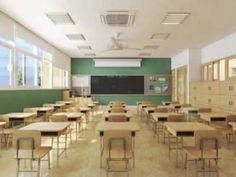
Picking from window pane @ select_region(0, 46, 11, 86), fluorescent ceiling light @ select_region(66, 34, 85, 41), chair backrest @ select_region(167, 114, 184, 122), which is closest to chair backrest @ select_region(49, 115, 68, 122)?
chair backrest @ select_region(167, 114, 184, 122)

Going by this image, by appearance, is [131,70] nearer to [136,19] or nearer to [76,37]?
[76,37]

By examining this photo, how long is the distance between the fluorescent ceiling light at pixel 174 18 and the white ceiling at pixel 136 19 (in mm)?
153

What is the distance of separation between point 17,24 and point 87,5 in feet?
10.5

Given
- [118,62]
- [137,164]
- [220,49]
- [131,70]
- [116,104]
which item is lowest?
[137,164]

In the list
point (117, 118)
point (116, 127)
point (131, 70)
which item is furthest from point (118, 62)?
point (116, 127)

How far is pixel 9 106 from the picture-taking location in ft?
27.3

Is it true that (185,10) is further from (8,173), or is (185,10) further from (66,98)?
(66,98)

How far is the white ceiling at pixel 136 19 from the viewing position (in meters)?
6.63

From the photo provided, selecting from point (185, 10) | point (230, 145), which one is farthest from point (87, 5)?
point (230, 145)

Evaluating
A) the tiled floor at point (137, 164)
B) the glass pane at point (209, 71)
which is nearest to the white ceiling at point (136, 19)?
the glass pane at point (209, 71)

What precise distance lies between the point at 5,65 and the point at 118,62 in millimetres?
10623

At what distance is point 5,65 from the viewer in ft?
28.0

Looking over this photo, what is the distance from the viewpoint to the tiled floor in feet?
15.4

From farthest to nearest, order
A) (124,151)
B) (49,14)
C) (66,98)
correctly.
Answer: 1. (66,98)
2. (49,14)
3. (124,151)
